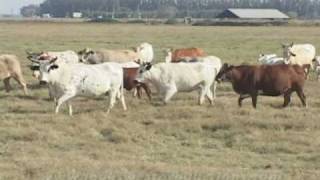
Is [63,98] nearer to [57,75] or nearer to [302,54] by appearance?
[57,75]

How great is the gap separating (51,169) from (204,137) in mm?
5013

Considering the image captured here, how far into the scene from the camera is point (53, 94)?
65.9 feet

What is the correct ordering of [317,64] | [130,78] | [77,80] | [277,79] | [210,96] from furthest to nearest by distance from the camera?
[317,64], [130,78], [210,96], [277,79], [77,80]

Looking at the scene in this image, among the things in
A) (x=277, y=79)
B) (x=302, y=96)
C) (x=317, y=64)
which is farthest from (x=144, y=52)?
(x=302, y=96)

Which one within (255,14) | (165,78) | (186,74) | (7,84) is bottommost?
(255,14)

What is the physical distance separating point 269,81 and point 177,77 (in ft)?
8.68

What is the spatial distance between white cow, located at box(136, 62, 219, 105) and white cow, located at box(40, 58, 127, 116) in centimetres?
143

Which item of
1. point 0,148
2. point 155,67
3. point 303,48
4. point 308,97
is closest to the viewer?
point 0,148

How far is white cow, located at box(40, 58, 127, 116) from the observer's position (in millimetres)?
19344

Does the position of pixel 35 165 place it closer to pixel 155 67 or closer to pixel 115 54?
pixel 155 67

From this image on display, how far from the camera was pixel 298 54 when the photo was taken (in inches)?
1221

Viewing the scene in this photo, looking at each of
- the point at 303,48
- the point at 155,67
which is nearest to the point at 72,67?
the point at 155,67

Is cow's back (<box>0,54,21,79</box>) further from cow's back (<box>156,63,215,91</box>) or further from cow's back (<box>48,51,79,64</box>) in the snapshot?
cow's back (<box>156,63,215,91</box>)

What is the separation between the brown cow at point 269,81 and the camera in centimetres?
2080
